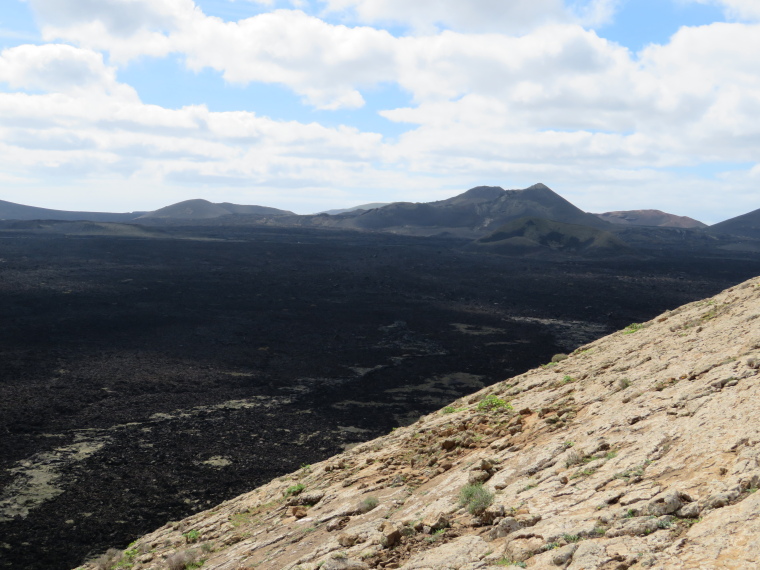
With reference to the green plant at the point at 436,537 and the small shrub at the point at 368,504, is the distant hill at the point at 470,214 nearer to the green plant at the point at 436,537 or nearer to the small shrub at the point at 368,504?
the small shrub at the point at 368,504

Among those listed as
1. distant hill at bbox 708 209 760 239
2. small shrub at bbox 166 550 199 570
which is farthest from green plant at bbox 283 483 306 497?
distant hill at bbox 708 209 760 239

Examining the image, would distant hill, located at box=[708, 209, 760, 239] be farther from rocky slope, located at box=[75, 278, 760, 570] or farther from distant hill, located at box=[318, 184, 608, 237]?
rocky slope, located at box=[75, 278, 760, 570]

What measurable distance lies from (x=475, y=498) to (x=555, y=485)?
107cm

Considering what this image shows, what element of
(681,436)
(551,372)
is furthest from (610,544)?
(551,372)

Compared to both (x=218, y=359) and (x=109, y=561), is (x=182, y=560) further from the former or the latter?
(x=218, y=359)

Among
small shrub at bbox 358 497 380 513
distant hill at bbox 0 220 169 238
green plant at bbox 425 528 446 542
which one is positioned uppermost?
distant hill at bbox 0 220 169 238

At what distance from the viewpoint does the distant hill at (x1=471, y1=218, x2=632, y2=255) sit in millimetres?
111463

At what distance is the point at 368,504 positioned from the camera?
9.72 meters

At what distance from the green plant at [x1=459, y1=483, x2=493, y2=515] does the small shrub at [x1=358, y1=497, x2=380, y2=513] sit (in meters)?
1.77

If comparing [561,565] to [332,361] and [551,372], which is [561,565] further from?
[332,361]

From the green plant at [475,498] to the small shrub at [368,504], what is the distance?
177 centimetres


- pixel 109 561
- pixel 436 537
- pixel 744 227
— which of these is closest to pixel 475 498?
pixel 436 537

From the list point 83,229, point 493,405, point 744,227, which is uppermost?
point 744,227

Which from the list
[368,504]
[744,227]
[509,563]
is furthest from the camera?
[744,227]
